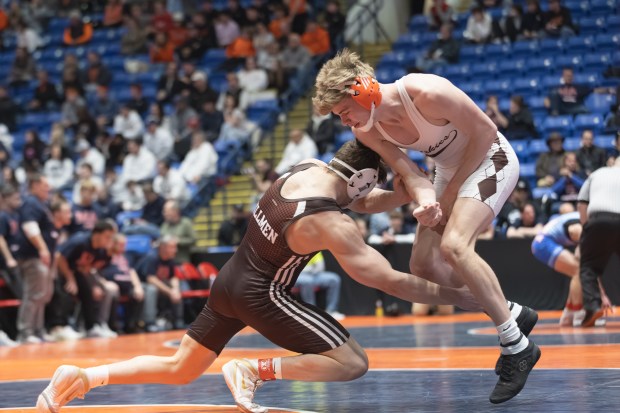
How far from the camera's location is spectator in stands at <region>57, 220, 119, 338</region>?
1134 cm

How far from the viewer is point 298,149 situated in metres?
14.9

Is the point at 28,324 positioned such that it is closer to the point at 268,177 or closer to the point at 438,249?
the point at 268,177

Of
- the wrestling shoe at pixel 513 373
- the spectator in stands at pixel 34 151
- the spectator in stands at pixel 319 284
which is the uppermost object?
the wrestling shoe at pixel 513 373

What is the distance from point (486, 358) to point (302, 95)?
10739 mm

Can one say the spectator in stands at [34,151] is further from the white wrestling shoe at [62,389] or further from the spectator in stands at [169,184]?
the white wrestling shoe at [62,389]

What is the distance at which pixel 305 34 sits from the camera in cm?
1698

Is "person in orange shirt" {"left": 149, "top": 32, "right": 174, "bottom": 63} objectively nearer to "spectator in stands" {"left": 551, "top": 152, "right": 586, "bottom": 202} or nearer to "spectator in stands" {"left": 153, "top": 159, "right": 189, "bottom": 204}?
"spectator in stands" {"left": 153, "top": 159, "right": 189, "bottom": 204}

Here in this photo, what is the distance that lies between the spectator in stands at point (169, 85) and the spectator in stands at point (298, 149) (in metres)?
3.05

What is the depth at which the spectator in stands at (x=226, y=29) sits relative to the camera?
1823 centimetres

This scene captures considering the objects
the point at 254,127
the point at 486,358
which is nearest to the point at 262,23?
the point at 254,127

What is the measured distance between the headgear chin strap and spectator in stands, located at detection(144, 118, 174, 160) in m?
11.6

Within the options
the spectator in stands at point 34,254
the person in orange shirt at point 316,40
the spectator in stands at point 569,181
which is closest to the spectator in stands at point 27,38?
the person in orange shirt at point 316,40

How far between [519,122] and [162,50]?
7.18 metres

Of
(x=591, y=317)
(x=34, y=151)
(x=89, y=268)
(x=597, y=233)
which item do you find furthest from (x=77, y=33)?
(x=591, y=317)
